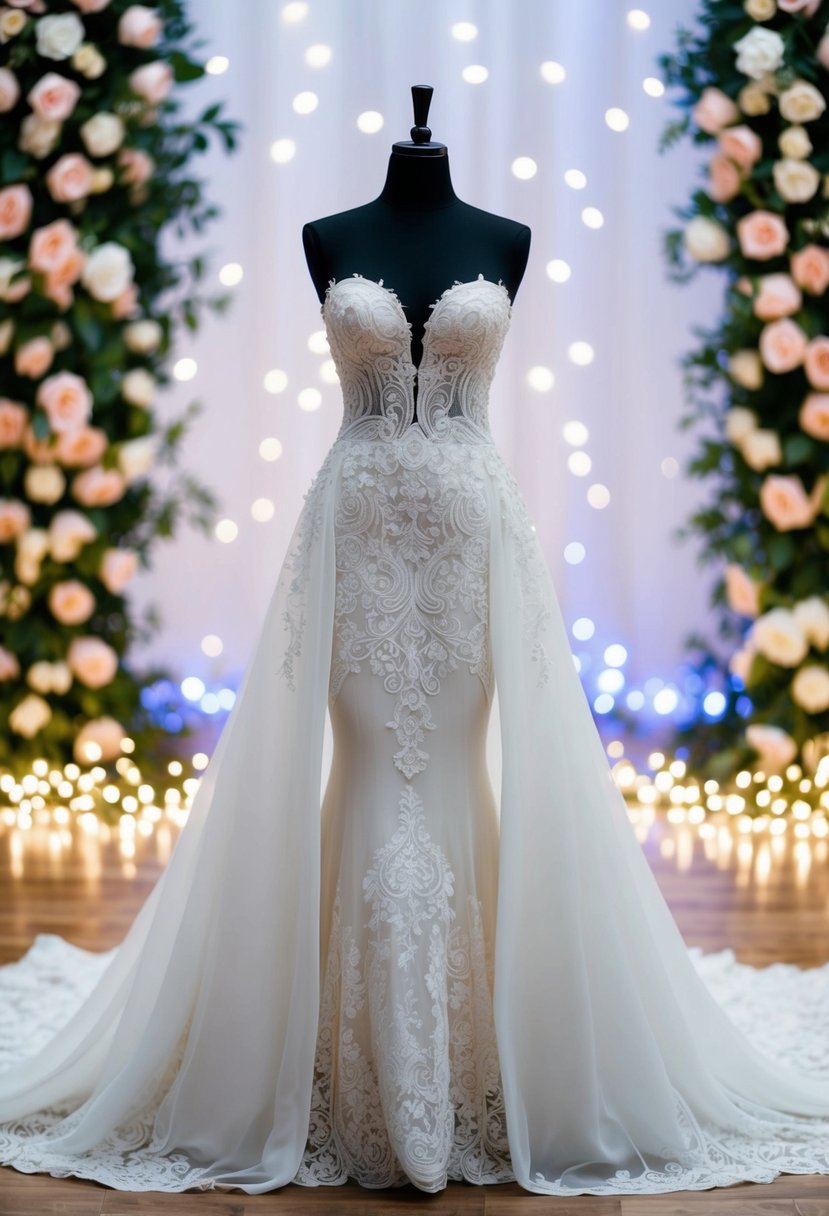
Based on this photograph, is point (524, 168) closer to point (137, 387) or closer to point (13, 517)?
point (137, 387)

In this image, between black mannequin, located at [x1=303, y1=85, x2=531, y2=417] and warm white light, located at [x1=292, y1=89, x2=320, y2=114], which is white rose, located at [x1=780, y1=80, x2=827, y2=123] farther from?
black mannequin, located at [x1=303, y1=85, x2=531, y2=417]

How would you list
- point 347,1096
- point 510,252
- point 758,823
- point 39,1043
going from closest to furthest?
point 347,1096
point 510,252
point 39,1043
point 758,823

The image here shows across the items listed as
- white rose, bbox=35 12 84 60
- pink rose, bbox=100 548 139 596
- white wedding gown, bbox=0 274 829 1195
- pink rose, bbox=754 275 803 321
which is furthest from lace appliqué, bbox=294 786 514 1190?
white rose, bbox=35 12 84 60

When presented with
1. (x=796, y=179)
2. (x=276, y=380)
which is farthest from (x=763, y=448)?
(x=276, y=380)

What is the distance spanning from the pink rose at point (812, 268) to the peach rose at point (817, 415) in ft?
1.06

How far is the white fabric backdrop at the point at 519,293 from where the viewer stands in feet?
14.0

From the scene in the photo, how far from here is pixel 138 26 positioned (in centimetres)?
423

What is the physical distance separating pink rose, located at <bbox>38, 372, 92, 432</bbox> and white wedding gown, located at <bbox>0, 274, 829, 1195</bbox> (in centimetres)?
197

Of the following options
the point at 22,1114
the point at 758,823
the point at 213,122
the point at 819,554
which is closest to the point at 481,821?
the point at 22,1114

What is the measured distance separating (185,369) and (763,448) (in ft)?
6.06

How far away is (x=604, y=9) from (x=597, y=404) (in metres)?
1.22

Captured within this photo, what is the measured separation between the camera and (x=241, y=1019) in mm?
2301

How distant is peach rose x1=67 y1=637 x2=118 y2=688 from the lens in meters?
4.37

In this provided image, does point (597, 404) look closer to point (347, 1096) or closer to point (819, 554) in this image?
point (819, 554)
